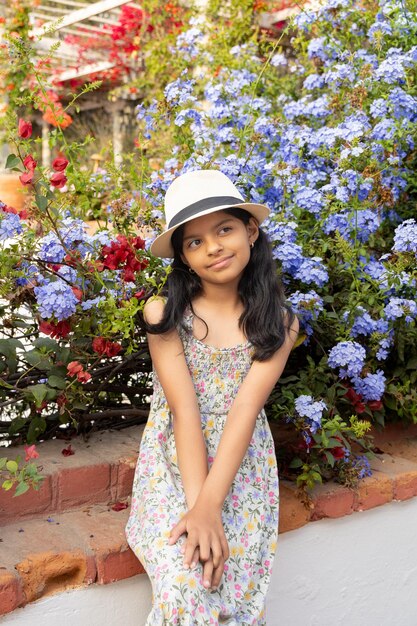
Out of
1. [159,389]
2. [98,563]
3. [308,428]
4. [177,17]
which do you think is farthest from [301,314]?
[177,17]

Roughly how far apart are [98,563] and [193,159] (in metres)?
1.21

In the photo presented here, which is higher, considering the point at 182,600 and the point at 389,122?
the point at 389,122

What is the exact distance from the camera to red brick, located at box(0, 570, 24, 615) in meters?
1.52

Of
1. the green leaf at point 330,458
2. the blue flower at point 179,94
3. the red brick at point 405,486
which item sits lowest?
the red brick at point 405,486

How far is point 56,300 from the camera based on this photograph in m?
1.75

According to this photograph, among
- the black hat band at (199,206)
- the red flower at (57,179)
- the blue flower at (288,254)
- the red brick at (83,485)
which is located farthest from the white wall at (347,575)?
the red flower at (57,179)

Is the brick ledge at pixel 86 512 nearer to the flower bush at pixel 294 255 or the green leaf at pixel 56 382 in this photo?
the flower bush at pixel 294 255

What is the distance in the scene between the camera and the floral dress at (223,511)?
5.07 feet

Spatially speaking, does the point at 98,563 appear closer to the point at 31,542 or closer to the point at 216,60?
the point at 31,542

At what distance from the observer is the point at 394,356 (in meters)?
2.46

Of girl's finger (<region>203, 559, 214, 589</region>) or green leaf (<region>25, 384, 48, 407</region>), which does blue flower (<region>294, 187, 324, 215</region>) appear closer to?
green leaf (<region>25, 384, 48, 407</region>)

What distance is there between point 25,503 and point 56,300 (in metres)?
0.48

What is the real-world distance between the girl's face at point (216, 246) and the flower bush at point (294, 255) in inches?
3.5

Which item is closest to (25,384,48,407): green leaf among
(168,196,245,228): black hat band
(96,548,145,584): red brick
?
(96,548,145,584): red brick
